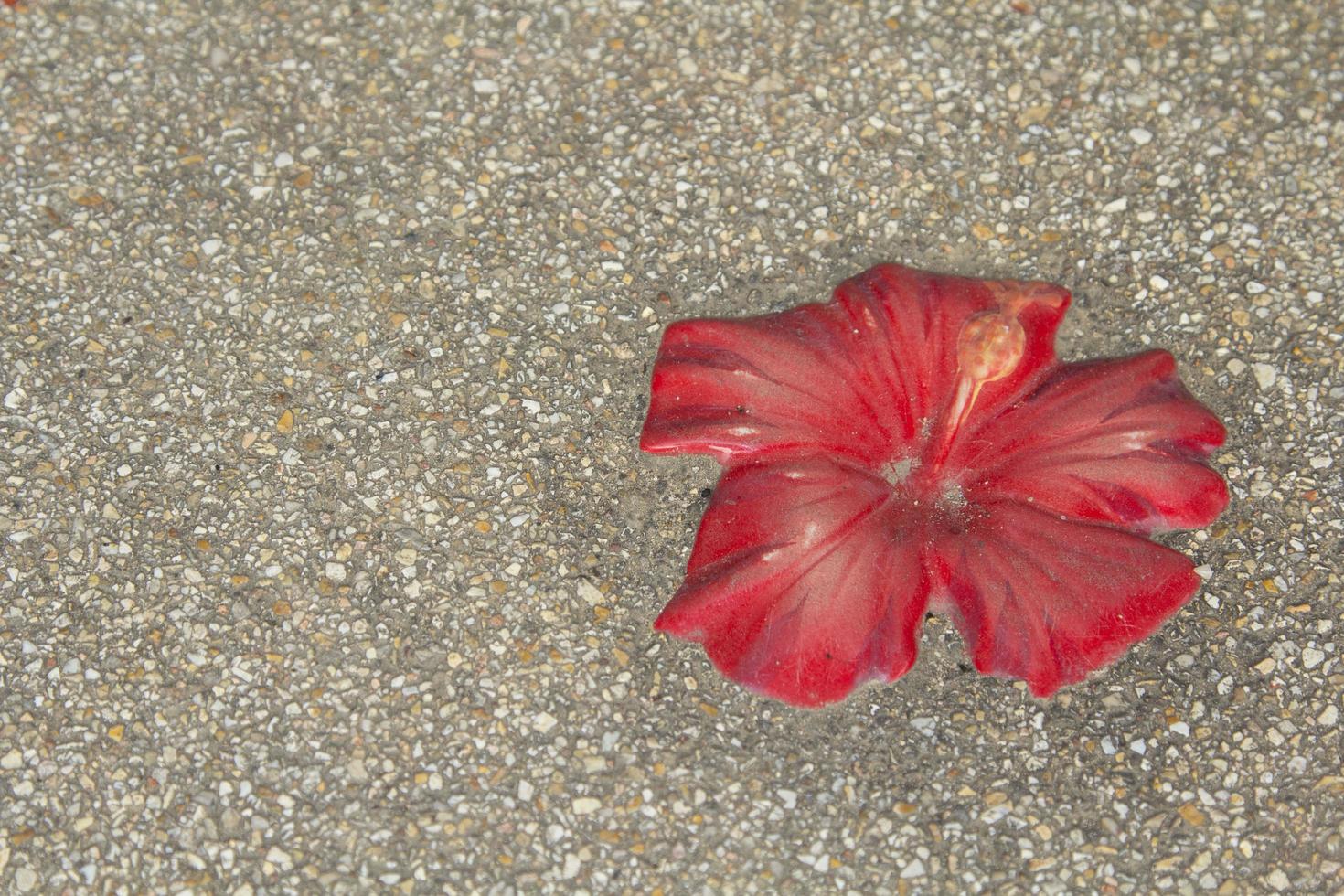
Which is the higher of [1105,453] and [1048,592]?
[1105,453]

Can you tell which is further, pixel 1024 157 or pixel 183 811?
pixel 1024 157

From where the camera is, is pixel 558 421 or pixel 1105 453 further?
pixel 558 421

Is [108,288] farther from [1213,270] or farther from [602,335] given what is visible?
[1213,270]

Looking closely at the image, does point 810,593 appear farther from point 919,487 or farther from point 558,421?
point 558,421

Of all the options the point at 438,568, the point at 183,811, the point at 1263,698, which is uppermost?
the point at 1263,698

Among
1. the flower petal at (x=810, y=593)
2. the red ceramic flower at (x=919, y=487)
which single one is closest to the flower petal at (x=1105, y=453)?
the red ceramic flower at (x=919, y=487)

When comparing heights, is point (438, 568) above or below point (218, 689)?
above

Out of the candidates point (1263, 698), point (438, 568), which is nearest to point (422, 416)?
point (438, 568)

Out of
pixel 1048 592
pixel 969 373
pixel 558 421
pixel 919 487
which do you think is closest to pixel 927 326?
pixel 969 373
